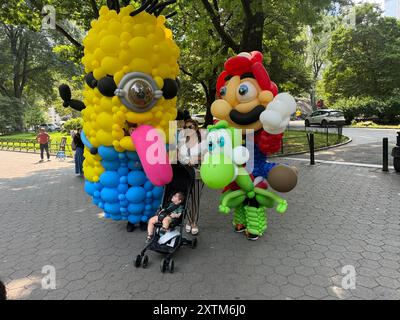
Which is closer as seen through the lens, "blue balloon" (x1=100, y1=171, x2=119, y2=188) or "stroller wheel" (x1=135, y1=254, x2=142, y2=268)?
"stroller wheel" (x1=135, y1=254, x2=142, y2=268)

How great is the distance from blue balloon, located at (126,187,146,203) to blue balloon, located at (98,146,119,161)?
571 mm

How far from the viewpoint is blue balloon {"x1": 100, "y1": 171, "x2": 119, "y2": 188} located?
5.14 m

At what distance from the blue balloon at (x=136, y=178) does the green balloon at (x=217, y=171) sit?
113cm

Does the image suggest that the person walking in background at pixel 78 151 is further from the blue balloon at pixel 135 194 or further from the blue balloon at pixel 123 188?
the blue balloon at pixel 135 194

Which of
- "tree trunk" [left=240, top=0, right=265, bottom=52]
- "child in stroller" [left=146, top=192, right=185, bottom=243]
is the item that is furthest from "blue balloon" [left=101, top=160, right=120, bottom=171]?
"tree trunk" [left=240, top=0, right=265, bottom=52]

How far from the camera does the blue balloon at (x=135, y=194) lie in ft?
16.8

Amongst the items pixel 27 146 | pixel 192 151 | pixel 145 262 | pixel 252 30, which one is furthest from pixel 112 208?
pixel 27 146

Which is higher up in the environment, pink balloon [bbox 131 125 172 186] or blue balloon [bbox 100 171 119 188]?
pink balloon [bbox 131 125 172 186]

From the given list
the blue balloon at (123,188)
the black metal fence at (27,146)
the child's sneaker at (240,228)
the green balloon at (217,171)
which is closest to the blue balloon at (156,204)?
the blue balloon at (123,188)

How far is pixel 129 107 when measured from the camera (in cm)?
482

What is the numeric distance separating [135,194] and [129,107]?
1356 millimetres

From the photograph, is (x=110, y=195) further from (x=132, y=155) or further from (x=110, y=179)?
(x=132, y=155)

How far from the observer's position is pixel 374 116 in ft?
94.5

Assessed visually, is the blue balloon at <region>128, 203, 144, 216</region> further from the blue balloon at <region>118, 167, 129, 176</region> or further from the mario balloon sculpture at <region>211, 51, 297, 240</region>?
the mario balloon sculpture at <region>211, 51, 297, 240</region>
